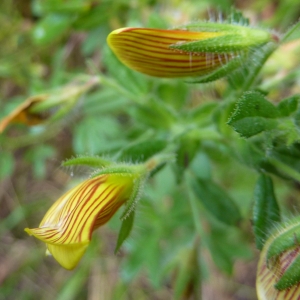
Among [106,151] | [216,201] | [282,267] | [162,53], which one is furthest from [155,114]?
[282,267]

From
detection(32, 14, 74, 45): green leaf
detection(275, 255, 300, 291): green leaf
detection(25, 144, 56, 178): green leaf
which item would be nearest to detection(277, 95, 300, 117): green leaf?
detection(275, 255, 300, 291): green leaf

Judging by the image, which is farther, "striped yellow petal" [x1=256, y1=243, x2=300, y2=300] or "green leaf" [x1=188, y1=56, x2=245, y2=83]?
"green leaf" [x1=188, y1=56, x2=245, y2=83]

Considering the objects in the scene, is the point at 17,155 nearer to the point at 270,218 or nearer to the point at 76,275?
the point at 76,275

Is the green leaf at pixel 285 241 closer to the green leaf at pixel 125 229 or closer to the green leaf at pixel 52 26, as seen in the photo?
the green leaf at pixel 125 229

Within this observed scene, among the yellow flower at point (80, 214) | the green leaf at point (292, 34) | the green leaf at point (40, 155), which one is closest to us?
the yellow flower at point (80, 214)

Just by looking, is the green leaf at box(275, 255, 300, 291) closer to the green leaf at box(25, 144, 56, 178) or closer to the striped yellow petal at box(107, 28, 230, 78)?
the striped yellow petal at box(107, 28, 230, 78)

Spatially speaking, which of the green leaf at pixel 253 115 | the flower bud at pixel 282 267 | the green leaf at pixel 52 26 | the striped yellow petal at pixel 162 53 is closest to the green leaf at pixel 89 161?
the striped yellow petal at pixel 162 53
